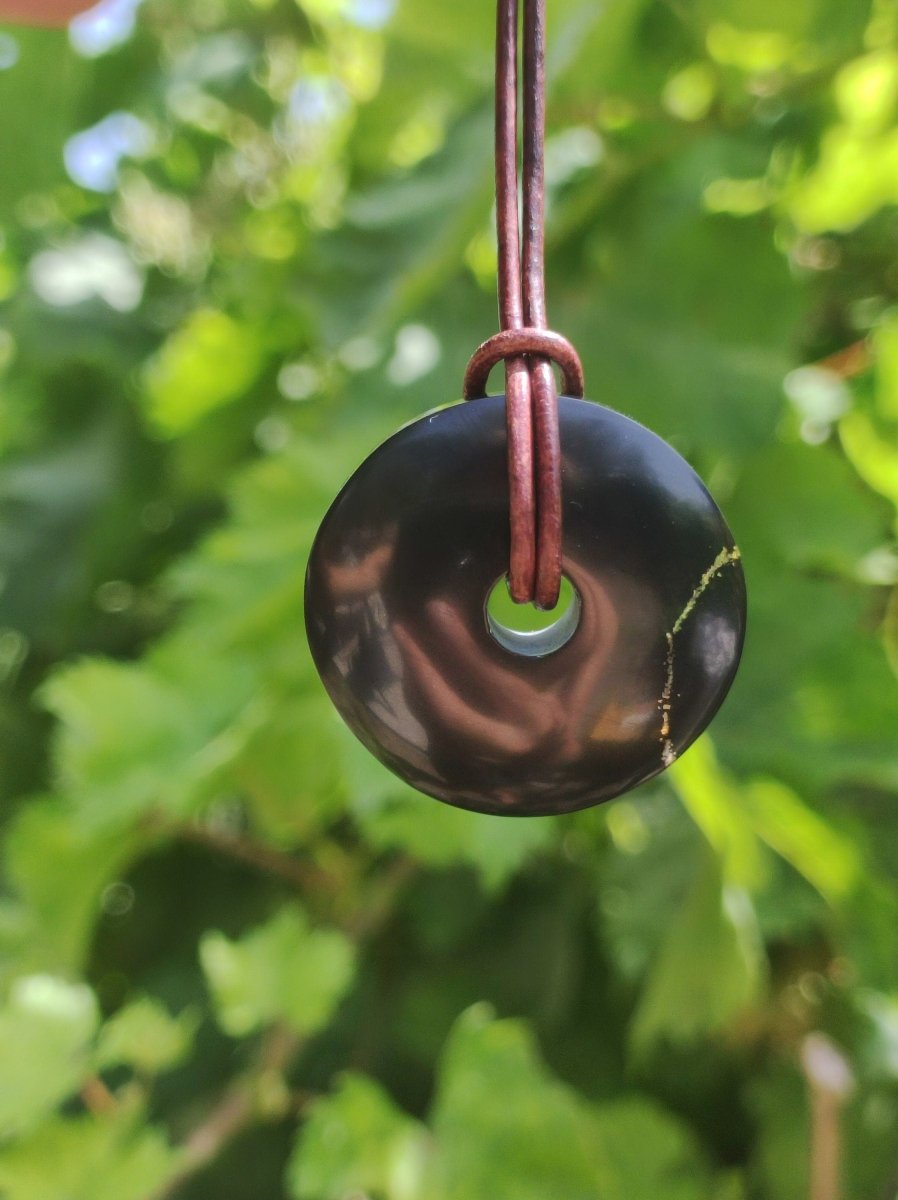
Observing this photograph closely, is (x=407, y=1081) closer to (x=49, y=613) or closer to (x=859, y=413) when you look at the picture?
(x=49, y=613)

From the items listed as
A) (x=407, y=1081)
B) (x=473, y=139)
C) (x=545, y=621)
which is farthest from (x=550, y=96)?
(x=407, y=1081)

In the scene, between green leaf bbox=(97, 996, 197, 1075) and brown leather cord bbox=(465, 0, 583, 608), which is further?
green leaf bbox=(97, 996, 197, 1075)

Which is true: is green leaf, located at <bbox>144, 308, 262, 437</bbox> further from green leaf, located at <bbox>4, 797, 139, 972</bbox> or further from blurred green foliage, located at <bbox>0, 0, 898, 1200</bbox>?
green leaf, located at <bbox>4, 797, 139, 972</bbox>

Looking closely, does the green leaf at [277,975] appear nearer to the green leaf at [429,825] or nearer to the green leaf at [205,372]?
the green leaf at [429,825]

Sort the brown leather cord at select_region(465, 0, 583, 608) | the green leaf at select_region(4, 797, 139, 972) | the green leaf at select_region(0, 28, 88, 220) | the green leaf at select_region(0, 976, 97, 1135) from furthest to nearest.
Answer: the green leaf at select_region(0, 28, 88, 220), the green leaf at select_region(4, 797, 139, 972), the green leaf at select_region(0, 976, 97, 1135), the brown leather cord at select_region(465, 0, 583, 608)

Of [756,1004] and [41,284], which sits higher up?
[41,284]

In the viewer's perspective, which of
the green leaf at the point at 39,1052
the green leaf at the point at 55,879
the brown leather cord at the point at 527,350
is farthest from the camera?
the green leaf at the point at 55,879

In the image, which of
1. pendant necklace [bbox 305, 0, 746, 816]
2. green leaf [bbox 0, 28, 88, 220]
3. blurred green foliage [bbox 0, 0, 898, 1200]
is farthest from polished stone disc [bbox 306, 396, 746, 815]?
green leaf [bbox 0, 28, 88, 220]

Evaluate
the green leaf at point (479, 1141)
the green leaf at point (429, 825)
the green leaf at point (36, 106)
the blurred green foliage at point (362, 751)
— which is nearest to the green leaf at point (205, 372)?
the blurred green foliage at point (362, 751)
